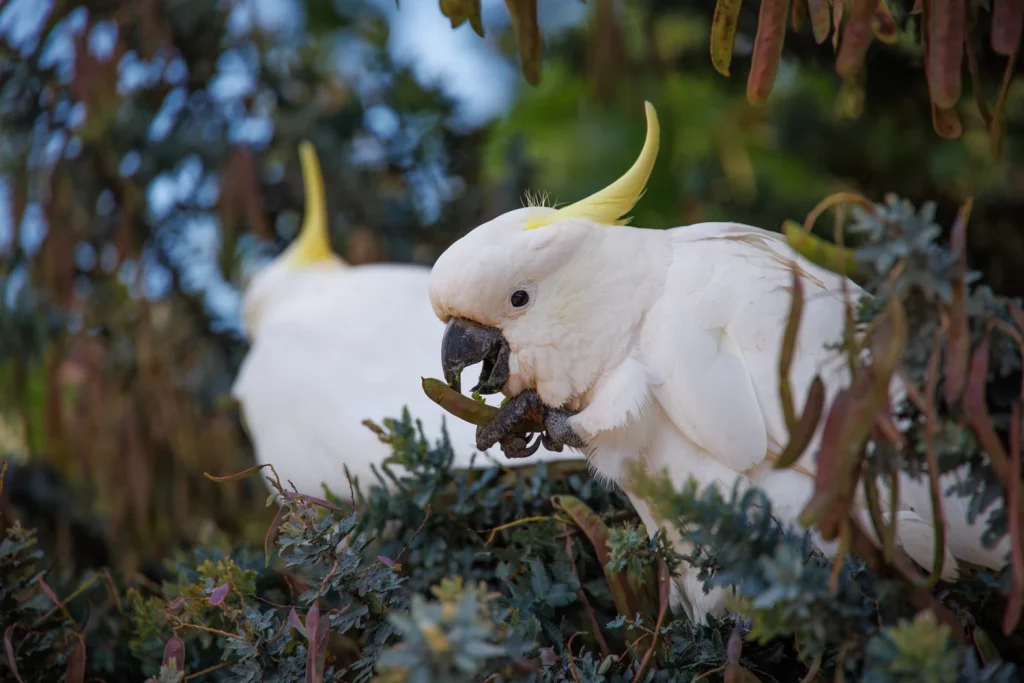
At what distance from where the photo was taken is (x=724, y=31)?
1.06 metres

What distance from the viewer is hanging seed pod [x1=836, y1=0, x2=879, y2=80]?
36.1 inches

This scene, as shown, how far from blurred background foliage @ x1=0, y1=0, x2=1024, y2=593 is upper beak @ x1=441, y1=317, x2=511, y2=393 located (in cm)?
136

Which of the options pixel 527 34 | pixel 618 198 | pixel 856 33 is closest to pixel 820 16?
pixel 856 33

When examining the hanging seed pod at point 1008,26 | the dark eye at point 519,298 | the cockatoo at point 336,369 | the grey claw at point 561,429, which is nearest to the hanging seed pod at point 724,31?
the hanging seed pod at point 1008,26

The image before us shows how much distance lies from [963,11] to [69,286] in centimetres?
259

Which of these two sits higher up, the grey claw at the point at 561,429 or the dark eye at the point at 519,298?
the dark eye at the point at 519,298

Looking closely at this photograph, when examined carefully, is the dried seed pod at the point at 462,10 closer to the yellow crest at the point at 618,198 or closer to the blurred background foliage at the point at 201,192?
the yellow crest at the point at 618,198

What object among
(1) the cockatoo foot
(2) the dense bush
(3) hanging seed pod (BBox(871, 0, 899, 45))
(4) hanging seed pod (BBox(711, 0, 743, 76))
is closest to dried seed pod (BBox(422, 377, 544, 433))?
(1) the cockatoo foot

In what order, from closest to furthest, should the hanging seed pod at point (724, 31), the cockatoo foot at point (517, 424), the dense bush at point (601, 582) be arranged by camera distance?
the dense bush at point (601, 582), the hanging seed pod at point (724, 31), the cockatoo foot at point (517, 424)

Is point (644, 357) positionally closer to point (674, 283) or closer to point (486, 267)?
point (674, 283)

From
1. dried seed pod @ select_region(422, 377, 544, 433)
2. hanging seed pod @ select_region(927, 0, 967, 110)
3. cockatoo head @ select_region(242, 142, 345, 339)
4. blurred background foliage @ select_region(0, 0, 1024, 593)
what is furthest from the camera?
blurred background foliage @ select_region(0, 0, 1024, 593)

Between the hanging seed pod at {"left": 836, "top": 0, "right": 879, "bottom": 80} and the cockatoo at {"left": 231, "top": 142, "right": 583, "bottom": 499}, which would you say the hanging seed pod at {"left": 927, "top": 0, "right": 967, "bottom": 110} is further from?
the cockatoo at {"left": 231, "top": 142, "right": 583, "bottom": 499}

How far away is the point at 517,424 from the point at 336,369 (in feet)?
2.68

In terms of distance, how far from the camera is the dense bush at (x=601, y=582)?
758 mm
